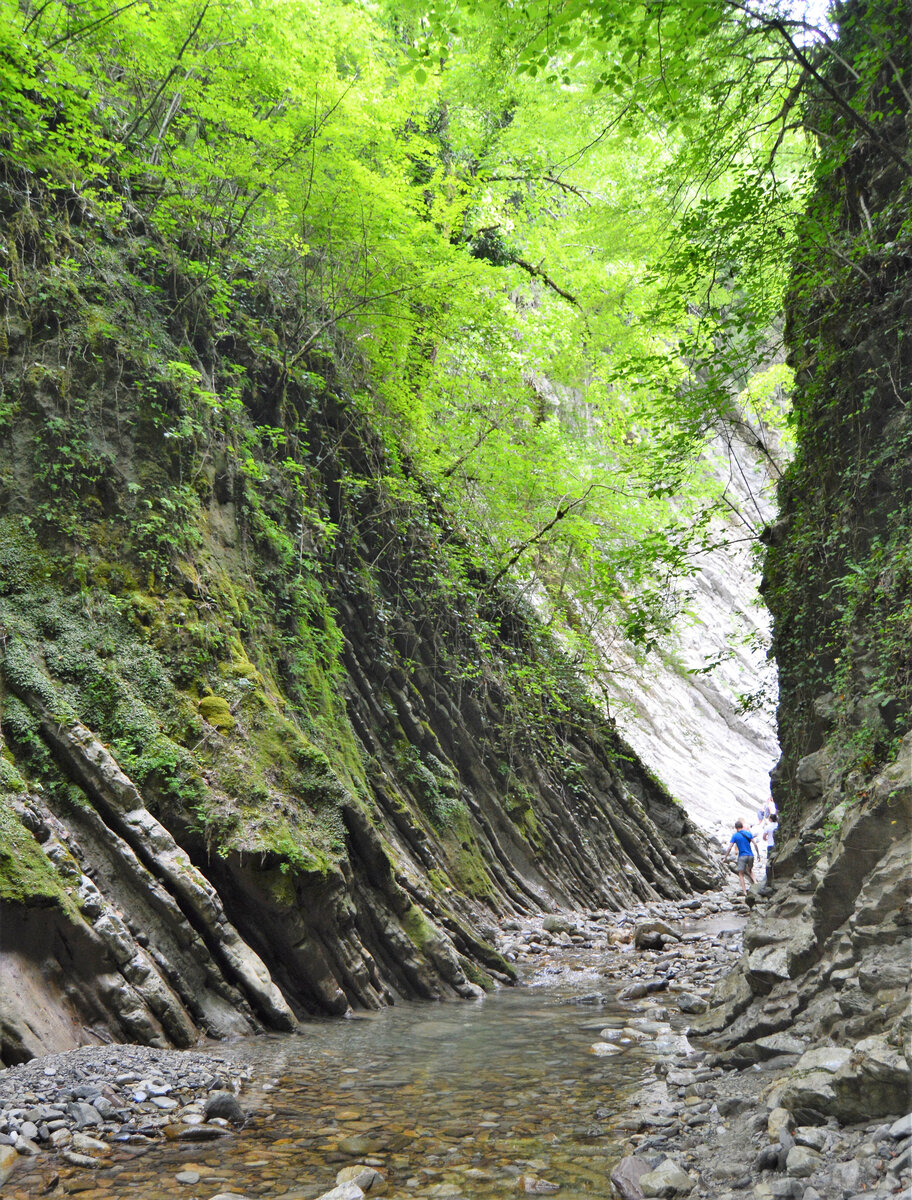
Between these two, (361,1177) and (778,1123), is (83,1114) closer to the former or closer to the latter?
(361,1177)

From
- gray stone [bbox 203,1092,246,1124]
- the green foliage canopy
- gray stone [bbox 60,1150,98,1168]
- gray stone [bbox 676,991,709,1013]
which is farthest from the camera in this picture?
gray stone [bbox 676,991,709,1013]

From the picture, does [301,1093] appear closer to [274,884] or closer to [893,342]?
[274,884]

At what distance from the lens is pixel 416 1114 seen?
16.4 ft

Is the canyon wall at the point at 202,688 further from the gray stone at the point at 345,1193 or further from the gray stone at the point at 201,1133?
the gray stone at the point at 345,1193

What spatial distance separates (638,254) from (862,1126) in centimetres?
1040

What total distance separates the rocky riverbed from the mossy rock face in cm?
287

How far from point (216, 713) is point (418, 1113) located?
4089 millimetres

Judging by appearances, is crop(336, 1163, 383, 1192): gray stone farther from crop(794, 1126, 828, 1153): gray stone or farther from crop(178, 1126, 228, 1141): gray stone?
crop(794, 1126, 828, 1153): gray stone

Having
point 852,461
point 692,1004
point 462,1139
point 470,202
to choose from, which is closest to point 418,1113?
point 462,1139

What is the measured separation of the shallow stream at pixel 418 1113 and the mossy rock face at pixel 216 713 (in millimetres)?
2791

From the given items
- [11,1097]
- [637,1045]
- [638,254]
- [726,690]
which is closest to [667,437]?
[638,254]

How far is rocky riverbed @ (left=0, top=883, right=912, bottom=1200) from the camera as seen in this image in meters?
3.35

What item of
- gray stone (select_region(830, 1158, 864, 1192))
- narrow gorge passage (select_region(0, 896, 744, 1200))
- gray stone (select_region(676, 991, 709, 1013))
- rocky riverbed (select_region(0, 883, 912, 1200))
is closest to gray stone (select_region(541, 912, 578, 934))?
narrow gorge passage (select_region(0, 896, 744, 1200))

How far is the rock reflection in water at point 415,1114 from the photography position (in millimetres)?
3990
